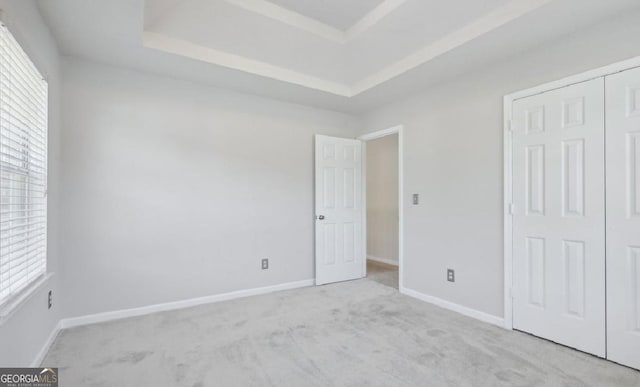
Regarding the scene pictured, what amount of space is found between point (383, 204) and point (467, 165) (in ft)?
9.10

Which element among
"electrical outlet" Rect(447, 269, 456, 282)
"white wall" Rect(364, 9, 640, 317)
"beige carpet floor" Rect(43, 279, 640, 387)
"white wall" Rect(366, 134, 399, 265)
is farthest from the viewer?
"white wall" Rect(366, 134, 399, 265)

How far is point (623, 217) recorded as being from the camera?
2098 millimetres

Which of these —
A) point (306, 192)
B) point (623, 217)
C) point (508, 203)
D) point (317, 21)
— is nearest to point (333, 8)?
point (317, 21)

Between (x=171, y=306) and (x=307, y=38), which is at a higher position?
(x=307, y=38)

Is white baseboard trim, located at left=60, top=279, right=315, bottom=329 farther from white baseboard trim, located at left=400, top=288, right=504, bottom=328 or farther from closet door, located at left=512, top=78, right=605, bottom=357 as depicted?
closet door, located at left=512, top=78, right=605, bottom=357

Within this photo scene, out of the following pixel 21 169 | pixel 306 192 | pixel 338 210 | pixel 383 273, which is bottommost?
pixel 383 273

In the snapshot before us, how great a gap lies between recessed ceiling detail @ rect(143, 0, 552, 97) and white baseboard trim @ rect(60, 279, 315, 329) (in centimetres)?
244

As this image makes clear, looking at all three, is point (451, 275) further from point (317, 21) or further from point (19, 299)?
point (19, 299)

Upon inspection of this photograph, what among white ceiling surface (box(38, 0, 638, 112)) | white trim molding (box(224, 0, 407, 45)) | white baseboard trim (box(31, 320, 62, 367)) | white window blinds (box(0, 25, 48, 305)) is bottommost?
white baseboard trim (box(31, 320, 62, 367))

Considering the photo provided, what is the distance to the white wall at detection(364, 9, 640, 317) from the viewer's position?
242 centimetres

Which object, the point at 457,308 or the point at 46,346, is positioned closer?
the point at 46,346

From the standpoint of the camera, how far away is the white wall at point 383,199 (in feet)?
18.3

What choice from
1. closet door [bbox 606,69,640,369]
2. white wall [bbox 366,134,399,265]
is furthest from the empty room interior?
white wall [bbox 366,134,399,265]

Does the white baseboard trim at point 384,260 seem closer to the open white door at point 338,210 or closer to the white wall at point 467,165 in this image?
the open white door at point 338,210
